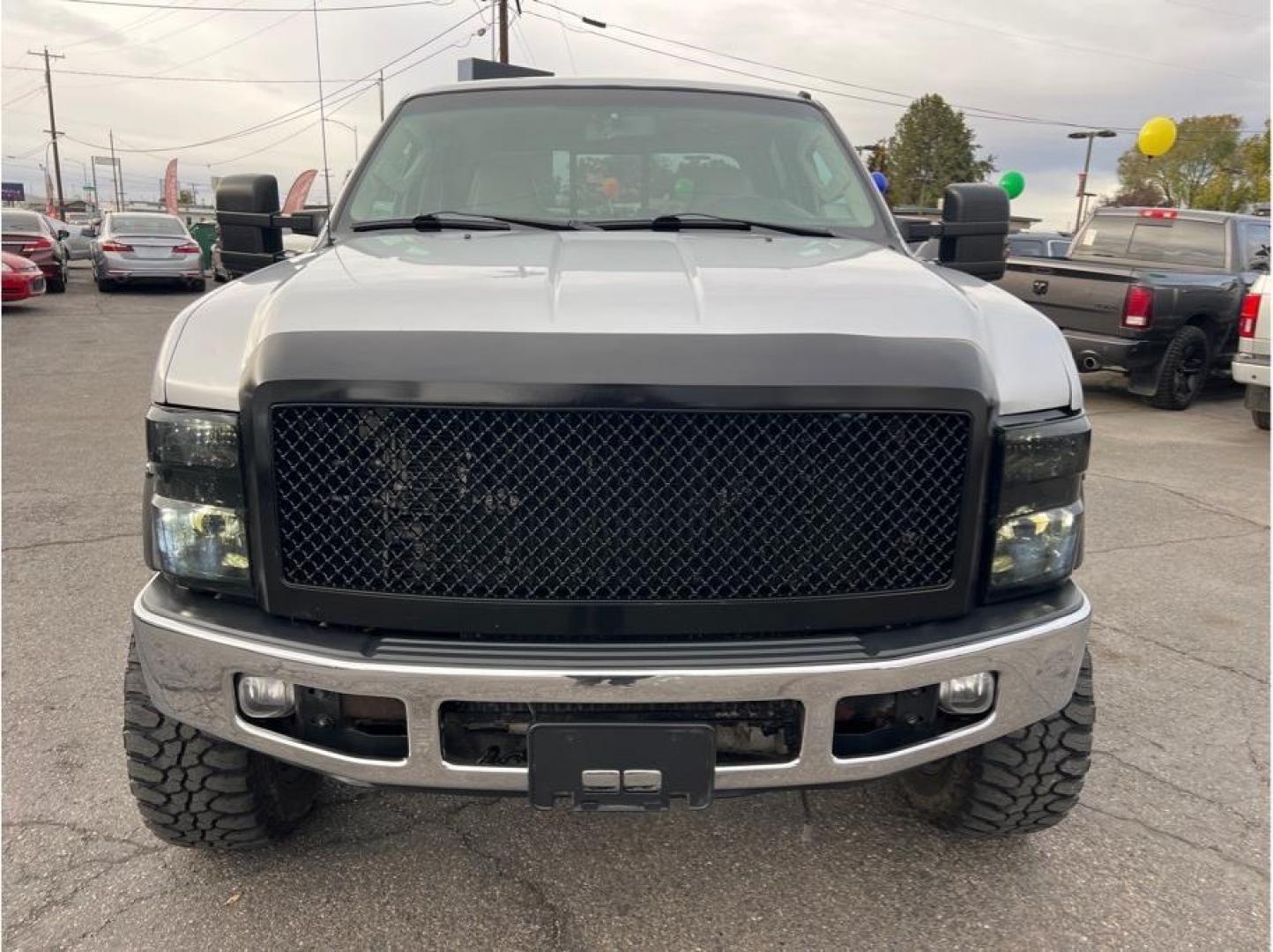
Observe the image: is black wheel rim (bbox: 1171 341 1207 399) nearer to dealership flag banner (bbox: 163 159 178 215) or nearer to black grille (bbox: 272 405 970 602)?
black grille (bbox: 272 405 970 602)

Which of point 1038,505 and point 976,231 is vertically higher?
point 976,231

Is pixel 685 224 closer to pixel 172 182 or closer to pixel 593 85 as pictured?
pixel 593 85

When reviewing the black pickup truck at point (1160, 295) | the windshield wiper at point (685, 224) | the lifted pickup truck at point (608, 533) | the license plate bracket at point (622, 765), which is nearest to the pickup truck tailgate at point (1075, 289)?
the black pickup truck at point (1160, 295)

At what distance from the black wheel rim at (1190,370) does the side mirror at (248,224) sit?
8639mm

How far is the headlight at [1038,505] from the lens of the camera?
6.46ft

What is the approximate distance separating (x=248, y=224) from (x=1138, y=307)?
8.01 meters

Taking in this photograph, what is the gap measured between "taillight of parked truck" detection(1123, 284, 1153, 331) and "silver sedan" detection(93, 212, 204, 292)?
16.3m

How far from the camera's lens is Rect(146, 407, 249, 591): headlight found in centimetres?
191

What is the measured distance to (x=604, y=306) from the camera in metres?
1.97

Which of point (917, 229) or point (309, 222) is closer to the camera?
point (917, 229)

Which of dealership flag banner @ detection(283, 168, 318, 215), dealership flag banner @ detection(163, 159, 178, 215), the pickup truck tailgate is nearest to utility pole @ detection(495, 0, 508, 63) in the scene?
dealership flag banner @ detection(163, 159, 178, 215)

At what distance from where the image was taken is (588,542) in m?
1.89

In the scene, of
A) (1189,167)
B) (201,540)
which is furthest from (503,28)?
(1189,167)

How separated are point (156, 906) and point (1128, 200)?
85.6 metres
